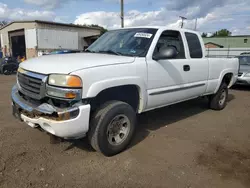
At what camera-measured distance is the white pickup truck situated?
2.83 meters

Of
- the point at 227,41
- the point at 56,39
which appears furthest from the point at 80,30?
the point at 227,41

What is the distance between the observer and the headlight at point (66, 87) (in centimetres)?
277

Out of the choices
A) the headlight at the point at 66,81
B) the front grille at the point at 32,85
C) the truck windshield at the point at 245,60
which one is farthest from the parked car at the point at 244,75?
the front grille at the point at 32,85

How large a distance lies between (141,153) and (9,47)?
3004cm

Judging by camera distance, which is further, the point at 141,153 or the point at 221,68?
the point at 221,68

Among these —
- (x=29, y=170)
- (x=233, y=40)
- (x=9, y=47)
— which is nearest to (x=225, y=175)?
(x=29, y=170)

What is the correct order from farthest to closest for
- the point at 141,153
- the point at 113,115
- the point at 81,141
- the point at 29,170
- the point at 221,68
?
the point at 221,68
the point at 81,141
the point at 141,153
the point at 113,115
the point at 29,170

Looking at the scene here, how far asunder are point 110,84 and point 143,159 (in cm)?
123

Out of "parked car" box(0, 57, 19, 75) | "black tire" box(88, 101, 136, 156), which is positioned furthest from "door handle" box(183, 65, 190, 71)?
"parked car" box(0, 57, 19, 75)

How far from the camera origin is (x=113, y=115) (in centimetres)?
→ 322

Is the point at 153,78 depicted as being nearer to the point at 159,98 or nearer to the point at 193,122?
the point at 159,98

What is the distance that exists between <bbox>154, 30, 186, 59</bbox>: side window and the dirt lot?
156 centimetres

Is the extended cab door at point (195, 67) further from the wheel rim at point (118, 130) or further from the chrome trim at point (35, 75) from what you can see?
the chrome trim at point (35, 75)

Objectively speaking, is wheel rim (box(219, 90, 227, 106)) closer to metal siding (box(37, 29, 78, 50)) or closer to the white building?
the white building
